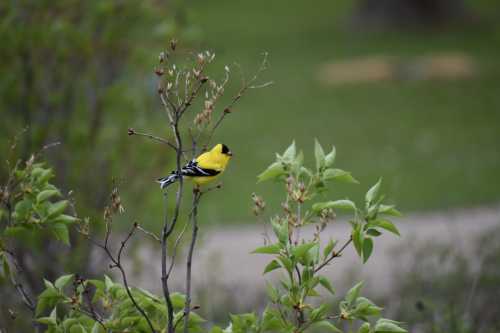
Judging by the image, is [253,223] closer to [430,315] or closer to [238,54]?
[430,315]

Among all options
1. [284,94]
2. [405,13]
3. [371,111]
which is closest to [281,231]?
[371,111]

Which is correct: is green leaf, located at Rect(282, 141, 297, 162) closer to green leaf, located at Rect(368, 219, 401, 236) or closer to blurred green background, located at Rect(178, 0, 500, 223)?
green leaf, located at Rect(368, 219, 401, 236)

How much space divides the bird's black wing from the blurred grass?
306cm

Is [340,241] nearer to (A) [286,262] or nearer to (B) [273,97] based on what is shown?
(A) [286,262]

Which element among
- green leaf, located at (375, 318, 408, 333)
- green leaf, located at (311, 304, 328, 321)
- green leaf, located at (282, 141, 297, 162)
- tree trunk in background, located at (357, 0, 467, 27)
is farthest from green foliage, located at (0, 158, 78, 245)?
tree trunk in background, located at (357, 0, 467, 27)

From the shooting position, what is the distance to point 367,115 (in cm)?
1744

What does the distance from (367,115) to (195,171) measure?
14.1 metres

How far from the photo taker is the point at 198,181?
3662 mm

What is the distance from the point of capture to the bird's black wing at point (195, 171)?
142 inches

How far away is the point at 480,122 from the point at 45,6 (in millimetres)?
11854

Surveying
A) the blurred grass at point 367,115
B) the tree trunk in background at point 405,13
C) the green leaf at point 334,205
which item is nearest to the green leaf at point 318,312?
the green leaf at point 334,205

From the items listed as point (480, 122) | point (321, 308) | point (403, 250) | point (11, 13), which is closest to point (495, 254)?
point (403, 250)

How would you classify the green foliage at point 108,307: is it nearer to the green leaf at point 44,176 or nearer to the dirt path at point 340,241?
the green leaf at point 44,176

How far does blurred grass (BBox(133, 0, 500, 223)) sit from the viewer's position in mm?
12625
